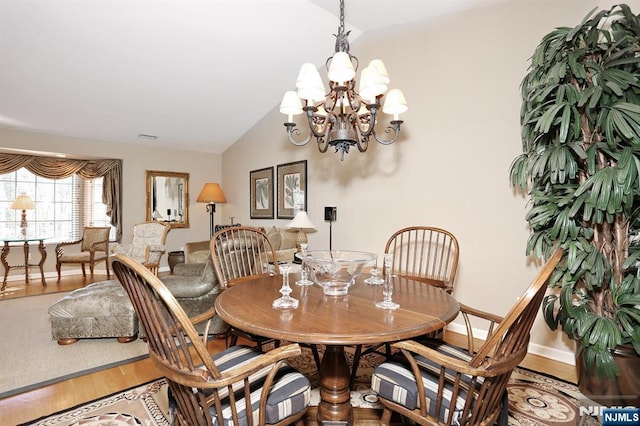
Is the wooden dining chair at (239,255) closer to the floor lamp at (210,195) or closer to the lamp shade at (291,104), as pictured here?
the lamp shade at (291,104)

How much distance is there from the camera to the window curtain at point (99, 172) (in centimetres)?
576

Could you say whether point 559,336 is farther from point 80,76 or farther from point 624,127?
point 80,76

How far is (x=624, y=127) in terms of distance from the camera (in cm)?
176

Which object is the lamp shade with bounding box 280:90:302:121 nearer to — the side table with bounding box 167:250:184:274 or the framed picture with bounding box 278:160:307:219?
the framed picture with bounding box 278:160:307:219

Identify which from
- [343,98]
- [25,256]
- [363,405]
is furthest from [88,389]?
[25,256]

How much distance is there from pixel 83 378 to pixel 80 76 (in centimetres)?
349

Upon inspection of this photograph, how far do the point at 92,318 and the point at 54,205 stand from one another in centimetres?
443

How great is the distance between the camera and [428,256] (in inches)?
114

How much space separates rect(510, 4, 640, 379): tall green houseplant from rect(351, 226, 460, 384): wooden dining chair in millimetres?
623

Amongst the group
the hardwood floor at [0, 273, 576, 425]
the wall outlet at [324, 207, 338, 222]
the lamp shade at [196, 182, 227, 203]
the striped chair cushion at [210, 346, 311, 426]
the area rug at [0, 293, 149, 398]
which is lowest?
the hardwood floor at [0, 273, 576, 425]

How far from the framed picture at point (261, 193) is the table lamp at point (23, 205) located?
353 centimetres

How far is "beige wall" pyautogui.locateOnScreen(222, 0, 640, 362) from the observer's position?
2871mm

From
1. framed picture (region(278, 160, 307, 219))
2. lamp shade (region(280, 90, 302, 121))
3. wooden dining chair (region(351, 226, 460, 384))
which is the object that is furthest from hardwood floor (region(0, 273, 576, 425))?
framed picture (region(278, 160, 307, 219))

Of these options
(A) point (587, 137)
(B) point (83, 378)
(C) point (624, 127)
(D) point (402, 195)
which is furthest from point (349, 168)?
(B) point (83, 378)
